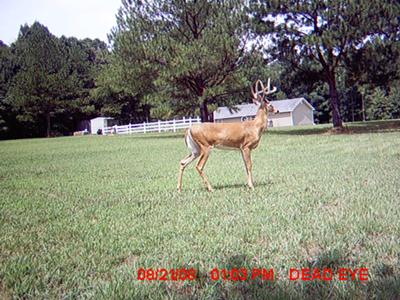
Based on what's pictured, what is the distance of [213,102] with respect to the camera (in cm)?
3216

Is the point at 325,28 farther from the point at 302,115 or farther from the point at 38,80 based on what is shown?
the point at 38,80

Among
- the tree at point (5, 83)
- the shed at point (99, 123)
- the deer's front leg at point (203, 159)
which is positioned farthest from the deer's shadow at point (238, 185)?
the shed at point (99, 123)

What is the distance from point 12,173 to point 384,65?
2088cm

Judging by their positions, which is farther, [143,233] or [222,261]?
[143,233]

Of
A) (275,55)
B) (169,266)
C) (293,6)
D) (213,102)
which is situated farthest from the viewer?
(213,102)

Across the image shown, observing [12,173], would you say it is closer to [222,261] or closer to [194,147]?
[194,147]

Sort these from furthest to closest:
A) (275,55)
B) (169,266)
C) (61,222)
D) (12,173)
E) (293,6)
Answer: (275,55)
(293,6)
(12,173)
(61,222)
(169,266)

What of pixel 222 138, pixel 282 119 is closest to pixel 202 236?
pixel 222 138

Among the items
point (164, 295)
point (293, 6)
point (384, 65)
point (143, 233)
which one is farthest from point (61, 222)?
point (384, 65)

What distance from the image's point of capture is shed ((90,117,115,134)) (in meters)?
57.0
